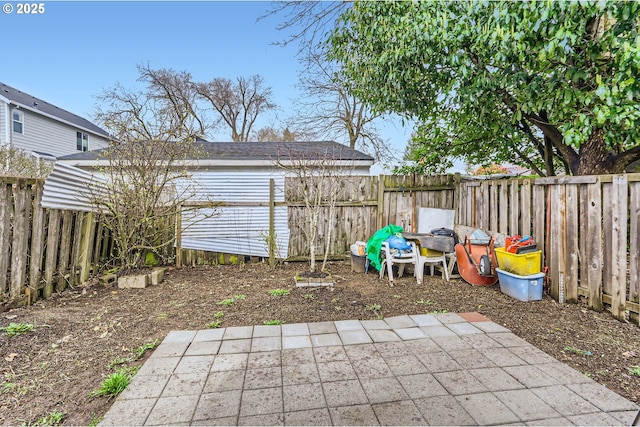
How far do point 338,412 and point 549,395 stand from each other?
4.45 feet

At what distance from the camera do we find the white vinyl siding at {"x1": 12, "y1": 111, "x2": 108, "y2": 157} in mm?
14023

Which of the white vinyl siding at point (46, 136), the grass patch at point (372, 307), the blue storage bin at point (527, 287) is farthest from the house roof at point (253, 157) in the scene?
the white vinyl siding at point (46, 136)

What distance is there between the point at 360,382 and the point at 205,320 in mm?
1885

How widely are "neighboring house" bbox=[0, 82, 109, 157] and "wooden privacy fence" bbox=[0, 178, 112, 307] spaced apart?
9272mm

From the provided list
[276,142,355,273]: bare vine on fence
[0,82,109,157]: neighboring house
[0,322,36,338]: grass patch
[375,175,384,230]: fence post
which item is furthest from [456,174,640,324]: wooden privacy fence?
[0,82,109,157]: neighboring house

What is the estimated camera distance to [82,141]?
18.0m

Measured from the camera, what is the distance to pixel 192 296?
408 cm

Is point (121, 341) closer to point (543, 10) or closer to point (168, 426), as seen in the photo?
point (168, 426)

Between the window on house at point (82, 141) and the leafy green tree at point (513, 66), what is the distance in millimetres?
18714

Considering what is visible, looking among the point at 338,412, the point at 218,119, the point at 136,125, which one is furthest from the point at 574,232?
the point at 218,119

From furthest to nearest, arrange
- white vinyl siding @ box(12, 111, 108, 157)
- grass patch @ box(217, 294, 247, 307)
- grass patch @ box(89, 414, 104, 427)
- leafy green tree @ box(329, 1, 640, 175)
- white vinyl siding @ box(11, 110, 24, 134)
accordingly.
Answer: white vinyl siding @ box(12, 111, 108, 157)
white vinyl siding @ box(11, 110, 24, 134)
grass patch @ box(217, 294, 247, 307)
leafy green tree @ box(329, 1, 640, 175)
grass patch @ box(89, 414, 104, 427)

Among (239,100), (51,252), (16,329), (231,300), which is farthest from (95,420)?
(239,100)

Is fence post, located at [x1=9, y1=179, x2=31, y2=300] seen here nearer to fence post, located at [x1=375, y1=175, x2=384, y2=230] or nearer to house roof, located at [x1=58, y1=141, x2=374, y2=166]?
house roof, located at [x1=58, y1=141, x2=374, y2=166]

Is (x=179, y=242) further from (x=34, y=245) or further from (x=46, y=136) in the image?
(x=46, y=136)
